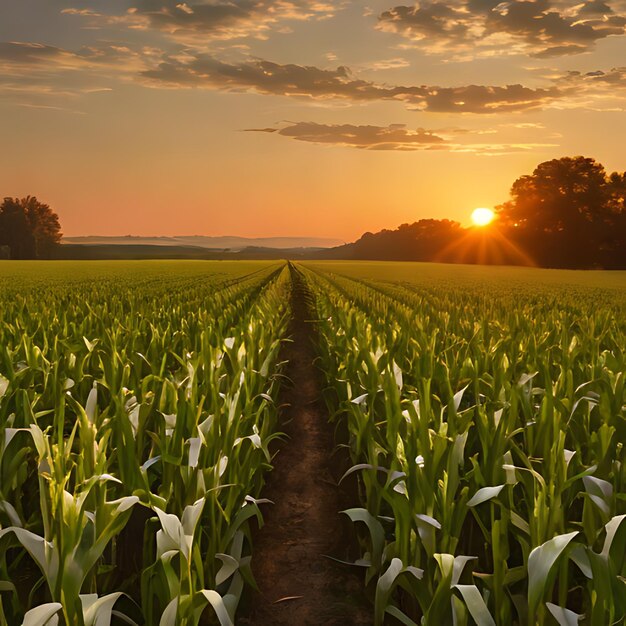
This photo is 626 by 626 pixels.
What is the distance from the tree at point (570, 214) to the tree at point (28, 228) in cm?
7606

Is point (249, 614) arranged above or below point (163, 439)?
below

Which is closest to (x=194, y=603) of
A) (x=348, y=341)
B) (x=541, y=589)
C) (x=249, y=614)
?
(x=249, y=614)

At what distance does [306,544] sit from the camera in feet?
Answer: 13.1

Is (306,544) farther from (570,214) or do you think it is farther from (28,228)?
(28,228)

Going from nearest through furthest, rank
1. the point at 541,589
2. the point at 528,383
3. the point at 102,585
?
the point at 541,589, the point at 102,585, the point at 528,383

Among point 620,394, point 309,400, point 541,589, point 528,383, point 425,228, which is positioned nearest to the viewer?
point 541,589

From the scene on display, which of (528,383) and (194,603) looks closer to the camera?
(194,603)

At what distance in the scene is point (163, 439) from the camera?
320 cm

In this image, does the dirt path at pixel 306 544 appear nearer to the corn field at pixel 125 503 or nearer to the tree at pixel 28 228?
the corn field at pixel 125 503

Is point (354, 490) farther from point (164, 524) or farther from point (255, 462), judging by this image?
point (164, 524)

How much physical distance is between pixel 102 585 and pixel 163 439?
67cm

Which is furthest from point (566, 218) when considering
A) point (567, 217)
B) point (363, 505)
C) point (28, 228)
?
point (28, 228)

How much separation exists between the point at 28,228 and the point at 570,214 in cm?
8385

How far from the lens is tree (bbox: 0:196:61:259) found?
110 m
